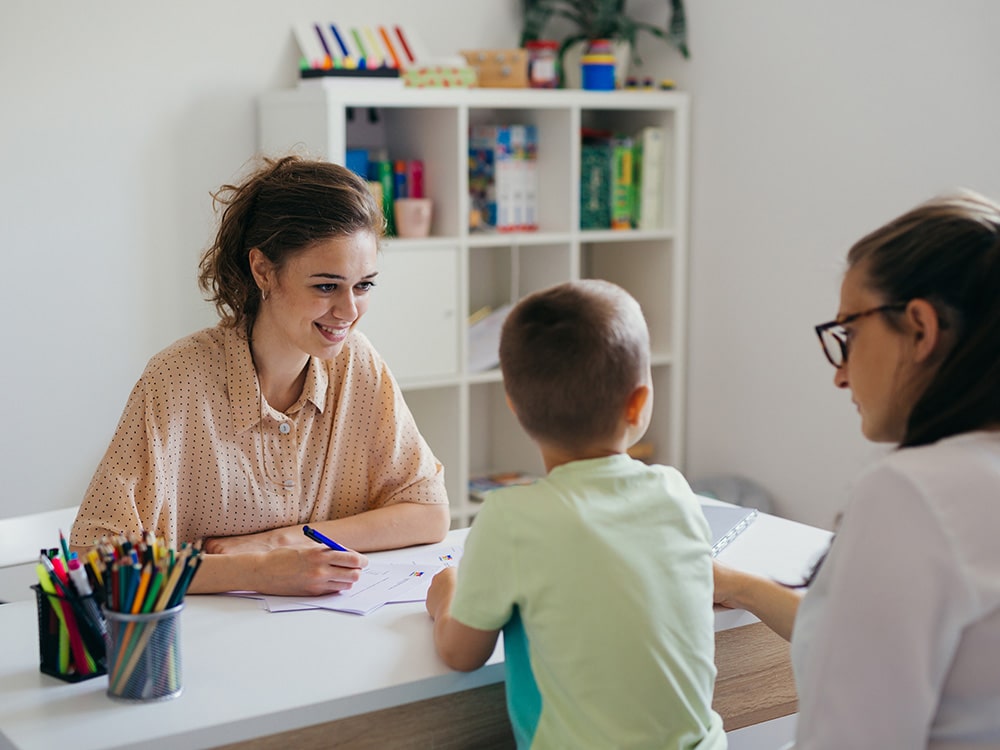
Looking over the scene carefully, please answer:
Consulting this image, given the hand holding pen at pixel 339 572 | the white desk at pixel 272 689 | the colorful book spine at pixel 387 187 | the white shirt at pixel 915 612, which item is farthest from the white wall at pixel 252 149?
the white shirt at pixel 915 612

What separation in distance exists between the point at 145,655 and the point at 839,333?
0.79 meters

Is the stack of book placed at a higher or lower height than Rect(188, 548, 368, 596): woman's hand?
higher

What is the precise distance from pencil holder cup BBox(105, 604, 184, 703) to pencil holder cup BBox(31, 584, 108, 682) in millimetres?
58

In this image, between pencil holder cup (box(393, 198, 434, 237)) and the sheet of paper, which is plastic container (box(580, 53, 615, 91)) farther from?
the sheet of paper

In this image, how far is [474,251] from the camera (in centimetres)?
380

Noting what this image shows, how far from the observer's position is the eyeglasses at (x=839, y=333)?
1.14m

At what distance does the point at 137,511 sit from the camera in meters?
1.75

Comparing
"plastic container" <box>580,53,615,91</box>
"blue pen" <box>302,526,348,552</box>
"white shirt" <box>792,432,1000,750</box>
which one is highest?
"plastic container" <box>580,53,615,91</box>

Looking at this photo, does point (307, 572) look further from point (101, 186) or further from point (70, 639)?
point (101, 186)

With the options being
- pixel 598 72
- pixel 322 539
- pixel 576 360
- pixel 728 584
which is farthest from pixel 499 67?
pixel 576 360

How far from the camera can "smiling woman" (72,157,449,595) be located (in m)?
1.84

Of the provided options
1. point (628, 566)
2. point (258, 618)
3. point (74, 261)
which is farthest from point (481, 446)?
point (628, 566)

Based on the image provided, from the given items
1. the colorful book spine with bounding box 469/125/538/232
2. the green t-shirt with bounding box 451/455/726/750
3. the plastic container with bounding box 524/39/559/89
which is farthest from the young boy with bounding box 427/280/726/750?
the plastic container with bounding box 524/39/559/89

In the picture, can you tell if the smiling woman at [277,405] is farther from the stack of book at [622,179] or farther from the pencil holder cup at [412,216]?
the stack of book at [622,179]
